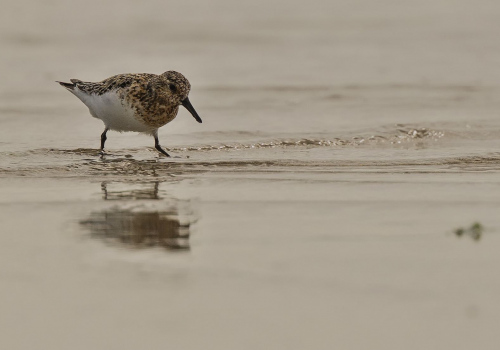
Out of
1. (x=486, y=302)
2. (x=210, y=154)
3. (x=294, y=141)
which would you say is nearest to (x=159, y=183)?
(x=210, y=154)

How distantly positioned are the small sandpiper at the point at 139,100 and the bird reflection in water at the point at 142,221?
74.9 inches

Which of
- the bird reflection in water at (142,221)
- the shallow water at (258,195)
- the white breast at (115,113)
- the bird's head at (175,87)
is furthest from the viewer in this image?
the bird's head at (175,87)

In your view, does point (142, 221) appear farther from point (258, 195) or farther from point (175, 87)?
point (175, 87)

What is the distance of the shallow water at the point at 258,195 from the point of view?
5020mm

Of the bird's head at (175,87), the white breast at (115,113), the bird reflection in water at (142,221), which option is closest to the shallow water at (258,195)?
the bird reflection in water at (142,221)

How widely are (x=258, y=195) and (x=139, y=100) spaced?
2.46 m

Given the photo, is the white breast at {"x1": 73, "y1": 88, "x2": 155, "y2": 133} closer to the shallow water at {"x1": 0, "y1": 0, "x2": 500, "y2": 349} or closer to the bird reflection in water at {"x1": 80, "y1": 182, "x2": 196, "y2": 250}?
the shallow water at {"x1": 0, "y1": 0, "x2": 500, "y2": 349}

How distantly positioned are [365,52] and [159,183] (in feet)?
27.2

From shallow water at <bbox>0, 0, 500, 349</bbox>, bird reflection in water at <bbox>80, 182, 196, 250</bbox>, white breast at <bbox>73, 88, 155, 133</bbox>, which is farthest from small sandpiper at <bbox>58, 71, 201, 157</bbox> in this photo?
bird reflection in water at <bbox>80, 182, 196, 250</bbox>

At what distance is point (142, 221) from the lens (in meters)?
6.91

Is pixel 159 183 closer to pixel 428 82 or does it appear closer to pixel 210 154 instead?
pixel 210 154

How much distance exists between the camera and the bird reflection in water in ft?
20.9

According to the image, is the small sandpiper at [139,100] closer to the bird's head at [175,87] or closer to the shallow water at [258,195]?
the bird's head at [175,87]

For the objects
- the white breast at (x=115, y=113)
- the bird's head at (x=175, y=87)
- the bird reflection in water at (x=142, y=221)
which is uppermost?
the bird's head at (x=175, y=87)
